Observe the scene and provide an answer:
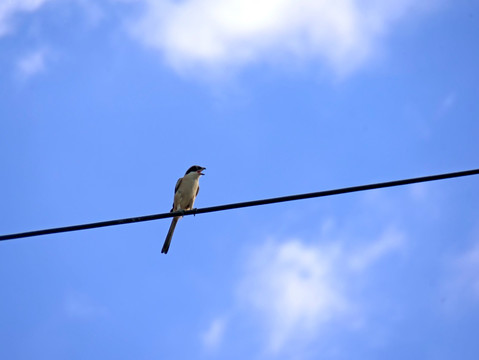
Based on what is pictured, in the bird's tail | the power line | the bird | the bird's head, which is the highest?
the bird's head

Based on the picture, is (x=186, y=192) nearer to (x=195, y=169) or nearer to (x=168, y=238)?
(x=195, y=169)

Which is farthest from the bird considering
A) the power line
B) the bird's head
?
the power line

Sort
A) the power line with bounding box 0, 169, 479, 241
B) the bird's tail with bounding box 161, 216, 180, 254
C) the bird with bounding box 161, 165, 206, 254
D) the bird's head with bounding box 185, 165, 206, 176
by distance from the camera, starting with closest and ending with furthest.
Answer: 1. the power line with bounding box 0, 169, 479, 241
2. the bird's tail with bounding box 161, 216, 180, 254
3. the bird with bounding box 161, 165, 206, 254
4. the bird's head with bounding box 185, 165, 206, 176

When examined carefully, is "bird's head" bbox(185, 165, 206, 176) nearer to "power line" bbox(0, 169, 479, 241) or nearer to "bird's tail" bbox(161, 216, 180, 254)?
"bird's tail" bbox(161, 216, 180, 254)

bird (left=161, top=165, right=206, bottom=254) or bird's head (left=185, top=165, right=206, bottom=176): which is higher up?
bird's head (left=185, top=165, right=206, bottom=176)

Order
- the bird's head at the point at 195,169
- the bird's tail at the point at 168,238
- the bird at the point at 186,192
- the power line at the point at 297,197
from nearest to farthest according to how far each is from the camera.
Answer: the power line at the point at 297,197
the bird's tail at the point at 168,238
the bird at the point at 186,192
the bird's head at the point at 195,169

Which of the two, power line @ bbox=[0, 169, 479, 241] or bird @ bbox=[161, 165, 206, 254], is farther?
bird @ bbox=[161, 165, 206, 254]

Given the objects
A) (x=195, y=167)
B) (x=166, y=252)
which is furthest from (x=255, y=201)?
(x=195, y=167)

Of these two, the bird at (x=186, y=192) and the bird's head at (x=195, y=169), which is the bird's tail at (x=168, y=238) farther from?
the bird's head at (x=195, y=169)

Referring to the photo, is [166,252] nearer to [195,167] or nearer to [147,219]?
[195,167]

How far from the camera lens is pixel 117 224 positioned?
6.13 m

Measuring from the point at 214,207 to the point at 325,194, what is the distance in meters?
1.18

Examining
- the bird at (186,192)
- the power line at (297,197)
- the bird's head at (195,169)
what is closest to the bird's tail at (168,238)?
the bird at (186,192)

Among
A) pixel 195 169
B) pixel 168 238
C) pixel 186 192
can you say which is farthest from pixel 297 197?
pixel 195 169
